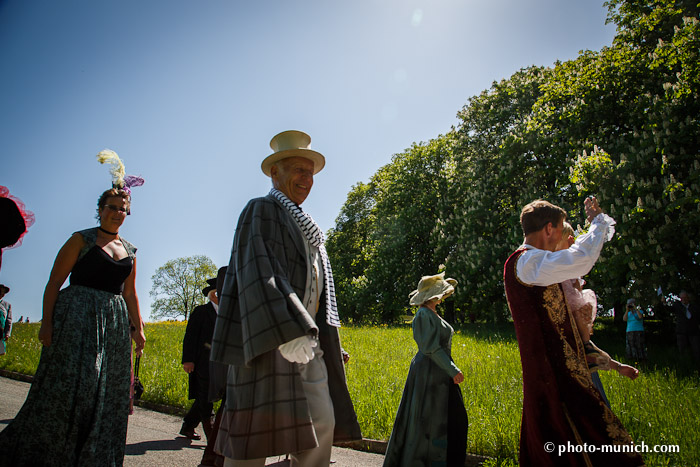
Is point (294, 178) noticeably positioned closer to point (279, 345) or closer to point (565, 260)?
point (279, 345)

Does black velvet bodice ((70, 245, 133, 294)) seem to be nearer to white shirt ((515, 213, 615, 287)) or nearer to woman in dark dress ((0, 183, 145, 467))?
woman in dark dress ((0, 183, 145, 467))

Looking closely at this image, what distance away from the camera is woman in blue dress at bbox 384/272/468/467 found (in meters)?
3.93

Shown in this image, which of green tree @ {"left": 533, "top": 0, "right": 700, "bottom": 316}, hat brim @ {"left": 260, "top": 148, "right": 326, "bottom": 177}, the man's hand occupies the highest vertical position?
green tree @ {"left": 533, "top": 0, "right": 700, "bottom": 316}

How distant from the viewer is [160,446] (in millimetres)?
5176

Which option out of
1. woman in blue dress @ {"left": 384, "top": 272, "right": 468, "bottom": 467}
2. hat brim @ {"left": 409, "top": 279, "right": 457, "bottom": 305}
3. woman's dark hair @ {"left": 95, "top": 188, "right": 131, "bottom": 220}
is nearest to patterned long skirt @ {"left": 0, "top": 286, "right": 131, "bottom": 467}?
woman's dark hair @ {"left": 95, "top": 188, "right": 131, "bottom": 220}

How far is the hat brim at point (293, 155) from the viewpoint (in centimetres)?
292

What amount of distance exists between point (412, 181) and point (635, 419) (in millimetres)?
23084

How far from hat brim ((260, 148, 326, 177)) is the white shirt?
166 cm

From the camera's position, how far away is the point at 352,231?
3662cm

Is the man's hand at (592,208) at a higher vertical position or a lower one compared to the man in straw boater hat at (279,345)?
higher

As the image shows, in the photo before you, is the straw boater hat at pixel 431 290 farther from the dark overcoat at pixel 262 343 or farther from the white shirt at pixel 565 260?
the dark overcoat at pixel 262 343

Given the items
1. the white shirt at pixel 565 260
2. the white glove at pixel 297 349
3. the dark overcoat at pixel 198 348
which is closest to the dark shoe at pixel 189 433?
the dark overcoat at pixel 198 348

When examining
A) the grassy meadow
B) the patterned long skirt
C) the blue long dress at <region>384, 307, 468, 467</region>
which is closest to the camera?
the patterned long skirt

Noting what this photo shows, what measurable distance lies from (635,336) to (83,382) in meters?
13.3
